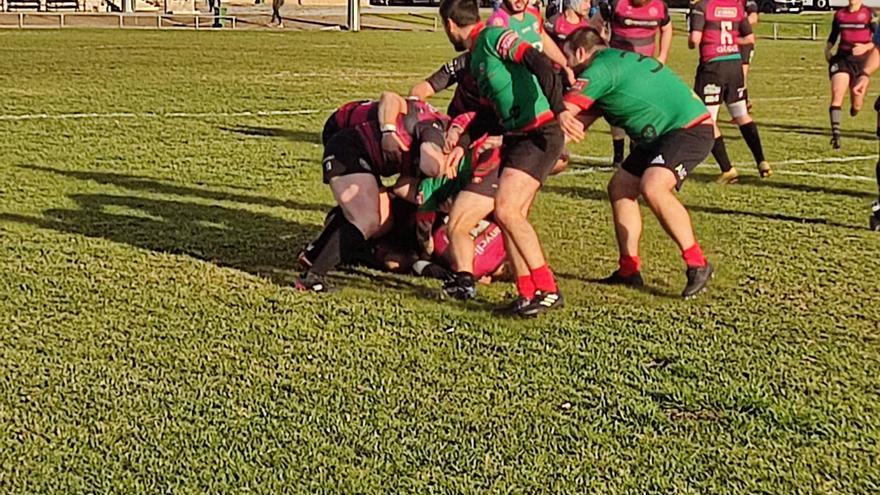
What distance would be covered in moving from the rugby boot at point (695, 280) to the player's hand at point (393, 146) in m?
1.81

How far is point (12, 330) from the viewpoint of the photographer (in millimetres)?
6652

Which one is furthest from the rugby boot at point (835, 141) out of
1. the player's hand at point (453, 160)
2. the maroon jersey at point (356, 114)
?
the player's hand at point (453, 160)

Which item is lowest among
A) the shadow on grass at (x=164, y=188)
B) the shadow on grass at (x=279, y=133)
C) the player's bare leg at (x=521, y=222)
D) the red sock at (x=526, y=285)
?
the shadow on grass at (x=279, y=133)

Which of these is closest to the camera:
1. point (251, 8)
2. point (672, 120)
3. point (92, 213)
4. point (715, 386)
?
point (715, 386)

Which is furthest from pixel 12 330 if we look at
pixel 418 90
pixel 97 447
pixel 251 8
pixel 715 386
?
pixel 251 8

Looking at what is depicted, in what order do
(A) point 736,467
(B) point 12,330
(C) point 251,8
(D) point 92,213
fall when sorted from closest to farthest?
1. (A) point 736,467
2. (B) point 12,330
3. (D) point 92,213
4. (C) point 251,8

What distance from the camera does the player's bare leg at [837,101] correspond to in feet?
51.2

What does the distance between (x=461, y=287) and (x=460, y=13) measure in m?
1.52

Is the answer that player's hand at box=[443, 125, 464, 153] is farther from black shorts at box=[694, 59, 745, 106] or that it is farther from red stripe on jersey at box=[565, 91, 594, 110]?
black shorts at box=[694, 59, 745, 106]

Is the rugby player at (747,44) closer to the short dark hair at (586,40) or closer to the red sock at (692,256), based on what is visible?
the red sock at (692,256)

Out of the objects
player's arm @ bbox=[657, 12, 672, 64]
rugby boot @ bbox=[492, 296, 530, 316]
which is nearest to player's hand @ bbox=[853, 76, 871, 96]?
player's arm @ bbox=[657, 12, 672, 64]

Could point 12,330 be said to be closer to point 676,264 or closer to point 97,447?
point 97,447

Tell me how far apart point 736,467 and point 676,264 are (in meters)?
3.77

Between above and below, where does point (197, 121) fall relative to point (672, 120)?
below
